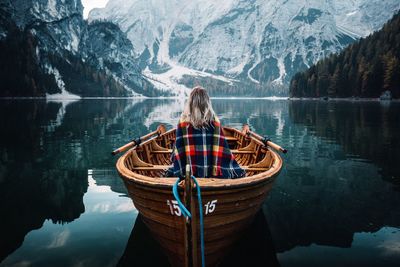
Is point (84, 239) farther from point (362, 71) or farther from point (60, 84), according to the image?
point (60, 84)

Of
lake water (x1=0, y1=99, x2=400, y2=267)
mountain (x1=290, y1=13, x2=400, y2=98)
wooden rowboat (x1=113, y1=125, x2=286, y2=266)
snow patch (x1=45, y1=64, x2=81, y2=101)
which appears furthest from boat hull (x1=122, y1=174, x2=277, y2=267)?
snow patch (x1=45, y1=64, x2=81, y2=101)

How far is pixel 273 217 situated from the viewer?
9.69m

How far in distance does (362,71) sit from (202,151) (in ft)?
368

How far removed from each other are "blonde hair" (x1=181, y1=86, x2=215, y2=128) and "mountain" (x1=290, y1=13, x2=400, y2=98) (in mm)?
102904

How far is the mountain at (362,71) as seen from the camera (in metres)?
94.9

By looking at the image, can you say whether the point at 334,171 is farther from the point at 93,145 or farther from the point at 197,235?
the point at 93,145

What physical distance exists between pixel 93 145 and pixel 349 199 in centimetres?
1698

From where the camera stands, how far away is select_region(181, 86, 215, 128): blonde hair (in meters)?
6.34

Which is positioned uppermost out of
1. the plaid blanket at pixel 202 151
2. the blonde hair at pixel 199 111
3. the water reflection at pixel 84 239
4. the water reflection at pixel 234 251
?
the blonde hair at pixel 199 111

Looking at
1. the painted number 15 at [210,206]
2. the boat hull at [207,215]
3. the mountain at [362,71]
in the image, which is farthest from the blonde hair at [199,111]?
the mountain at [362,71]

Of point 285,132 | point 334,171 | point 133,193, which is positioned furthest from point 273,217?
point 285,132

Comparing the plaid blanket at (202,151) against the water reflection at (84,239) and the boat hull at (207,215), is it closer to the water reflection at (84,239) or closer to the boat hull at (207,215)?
the boat hull at (207,215)

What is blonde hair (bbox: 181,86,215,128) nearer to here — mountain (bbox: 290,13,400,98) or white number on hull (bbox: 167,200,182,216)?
white number on hull (bbox: 167,200,182,216)

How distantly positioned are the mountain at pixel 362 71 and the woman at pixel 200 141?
103 meters
